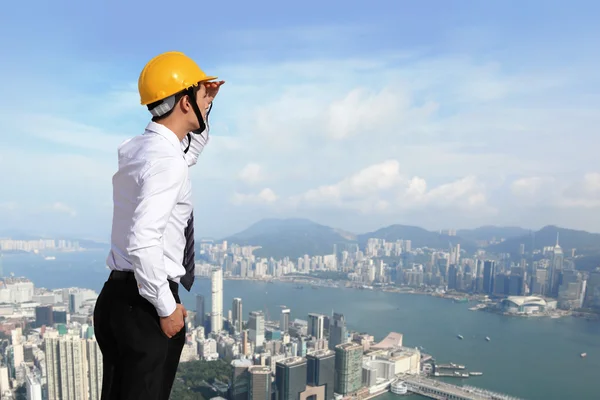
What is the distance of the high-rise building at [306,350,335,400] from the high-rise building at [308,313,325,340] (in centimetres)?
194

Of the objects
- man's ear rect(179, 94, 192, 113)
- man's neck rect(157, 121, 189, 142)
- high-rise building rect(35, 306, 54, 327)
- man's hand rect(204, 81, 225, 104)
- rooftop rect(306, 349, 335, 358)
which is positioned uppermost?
man's hand rect(204, 81, 225, 104)

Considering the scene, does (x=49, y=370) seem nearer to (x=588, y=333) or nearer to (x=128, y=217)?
(x=128, y=217)

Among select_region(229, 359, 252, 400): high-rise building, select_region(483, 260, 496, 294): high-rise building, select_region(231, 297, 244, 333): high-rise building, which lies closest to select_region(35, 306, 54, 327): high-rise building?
select_region(231, 297, 244, 333): high-rise building

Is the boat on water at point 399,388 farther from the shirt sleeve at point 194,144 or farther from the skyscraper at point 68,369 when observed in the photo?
the shirt sleeve at point 194,144

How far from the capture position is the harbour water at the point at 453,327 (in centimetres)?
703

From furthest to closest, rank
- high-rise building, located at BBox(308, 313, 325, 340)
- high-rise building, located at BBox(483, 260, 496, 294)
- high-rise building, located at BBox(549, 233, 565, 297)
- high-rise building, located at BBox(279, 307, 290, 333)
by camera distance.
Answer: high-rise building, located at BBox(483, 260, 496, 294) → high-rise building, located at BBox(549, 233, 565, 297) → high-rise building, located at BBox(279, 307, 290, 333) → high-rise building, located at BBox(308, 313, 325, 340)

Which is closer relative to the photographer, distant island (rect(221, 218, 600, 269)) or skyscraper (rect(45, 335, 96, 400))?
skyscraper (rect(45, 335, 96, 400))

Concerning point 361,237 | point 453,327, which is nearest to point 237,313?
point 453,327

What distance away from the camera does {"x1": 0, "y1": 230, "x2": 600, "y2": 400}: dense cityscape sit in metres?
5.73

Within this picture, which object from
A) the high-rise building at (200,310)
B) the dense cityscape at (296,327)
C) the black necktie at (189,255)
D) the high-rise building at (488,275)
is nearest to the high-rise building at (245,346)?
the dense cityscape at (296,327)

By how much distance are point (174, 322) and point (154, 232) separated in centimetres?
9

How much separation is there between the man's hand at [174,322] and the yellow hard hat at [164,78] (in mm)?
200

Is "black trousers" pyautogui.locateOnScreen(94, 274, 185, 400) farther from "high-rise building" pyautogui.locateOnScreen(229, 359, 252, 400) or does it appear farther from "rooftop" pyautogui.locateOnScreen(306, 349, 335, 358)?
"rooftop" pyautogui.locateOnScreen(306, 349, 335, 358)

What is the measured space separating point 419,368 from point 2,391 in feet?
20.7
